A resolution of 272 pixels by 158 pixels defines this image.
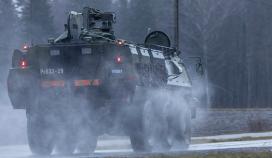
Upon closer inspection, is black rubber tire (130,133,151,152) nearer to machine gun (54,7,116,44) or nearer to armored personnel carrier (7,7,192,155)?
armored personnel carrier (7,7,192,155)

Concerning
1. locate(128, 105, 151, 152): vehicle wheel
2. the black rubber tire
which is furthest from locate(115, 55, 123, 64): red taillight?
the black rubber tire

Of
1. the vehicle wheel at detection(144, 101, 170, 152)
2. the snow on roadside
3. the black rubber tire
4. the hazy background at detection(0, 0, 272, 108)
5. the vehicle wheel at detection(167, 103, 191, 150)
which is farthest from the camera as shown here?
the hazy background at detection(0, 0, 272, 108)

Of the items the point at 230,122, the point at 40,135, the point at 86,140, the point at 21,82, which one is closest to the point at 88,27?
the point at 21,82

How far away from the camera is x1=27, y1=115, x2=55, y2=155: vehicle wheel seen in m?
16.4

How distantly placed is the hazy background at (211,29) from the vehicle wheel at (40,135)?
3157 cm

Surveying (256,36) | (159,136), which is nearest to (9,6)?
(256,36)

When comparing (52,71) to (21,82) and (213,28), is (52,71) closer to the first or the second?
(21,82)

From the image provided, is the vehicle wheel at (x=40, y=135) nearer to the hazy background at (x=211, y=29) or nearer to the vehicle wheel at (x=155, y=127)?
the vehicle wheel at (x=155, y=127)

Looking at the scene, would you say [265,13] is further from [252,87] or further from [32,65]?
[32,65]

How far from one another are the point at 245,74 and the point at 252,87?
9.22 ft

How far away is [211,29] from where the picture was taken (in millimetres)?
63781

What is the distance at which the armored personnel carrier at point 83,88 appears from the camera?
51.6 ft

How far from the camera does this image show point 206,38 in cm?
6412

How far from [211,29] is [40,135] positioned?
4848cm
